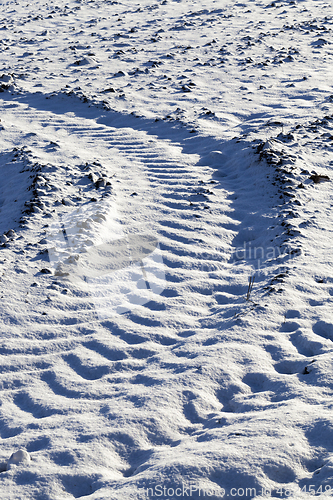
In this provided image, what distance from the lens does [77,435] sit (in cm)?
254

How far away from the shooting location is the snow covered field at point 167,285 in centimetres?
237

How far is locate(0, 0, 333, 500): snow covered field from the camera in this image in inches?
93.1

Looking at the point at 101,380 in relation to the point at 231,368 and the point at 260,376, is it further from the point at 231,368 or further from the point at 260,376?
the point at 260,376

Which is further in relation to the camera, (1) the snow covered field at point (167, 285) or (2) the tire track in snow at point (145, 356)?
(2) the tire track in snow at point (145, 356)

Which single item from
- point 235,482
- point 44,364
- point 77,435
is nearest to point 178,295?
point 44,364

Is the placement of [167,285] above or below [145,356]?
above

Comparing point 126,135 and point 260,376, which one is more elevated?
point 126,135

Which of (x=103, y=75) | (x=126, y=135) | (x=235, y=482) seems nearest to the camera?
(x=235, y=482)

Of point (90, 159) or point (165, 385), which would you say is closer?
point (165, 385)

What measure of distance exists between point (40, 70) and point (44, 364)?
23.4ft

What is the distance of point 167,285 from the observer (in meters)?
3.79

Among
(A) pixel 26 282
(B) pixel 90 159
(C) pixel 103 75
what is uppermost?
(C) pixel 103 75

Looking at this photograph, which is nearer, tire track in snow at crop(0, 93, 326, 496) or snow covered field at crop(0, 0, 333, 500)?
snow covered field at crop(0, 0, 333, 500)

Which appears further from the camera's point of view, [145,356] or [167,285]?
[167,285]
